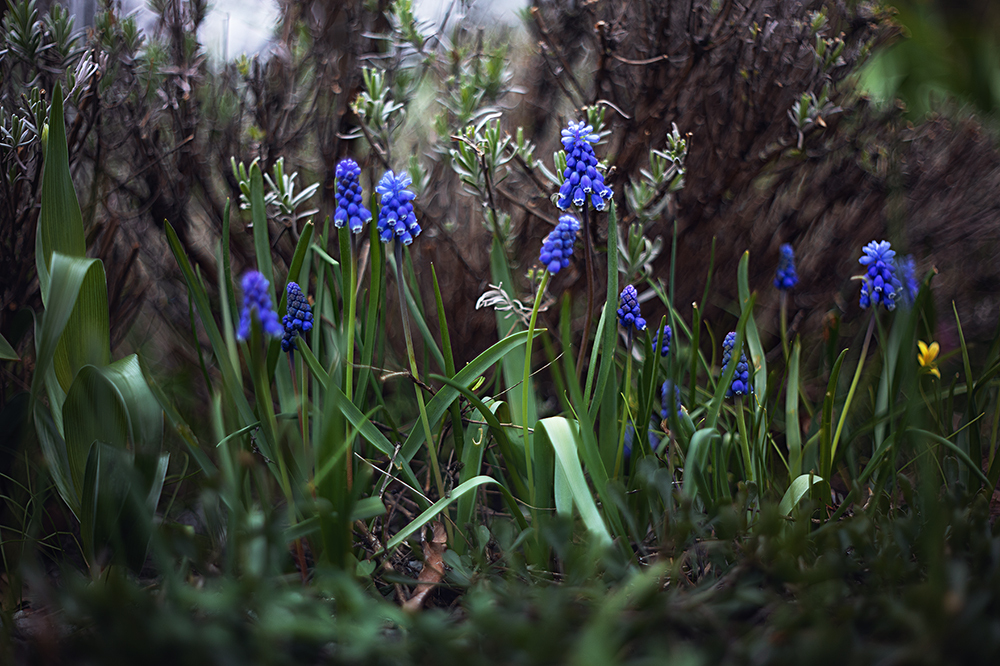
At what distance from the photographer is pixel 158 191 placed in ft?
8.16

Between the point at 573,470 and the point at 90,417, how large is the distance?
4.02ft

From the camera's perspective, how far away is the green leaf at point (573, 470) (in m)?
1.31

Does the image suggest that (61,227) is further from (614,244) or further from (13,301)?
(614,244)

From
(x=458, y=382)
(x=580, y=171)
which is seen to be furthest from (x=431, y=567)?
(x=580, y=171)

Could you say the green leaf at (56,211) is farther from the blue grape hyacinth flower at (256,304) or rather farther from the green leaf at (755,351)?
the green leaf at (755,351)

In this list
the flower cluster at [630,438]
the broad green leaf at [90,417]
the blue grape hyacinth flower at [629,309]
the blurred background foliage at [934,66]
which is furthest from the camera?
the blurred background foliage at [934,66]

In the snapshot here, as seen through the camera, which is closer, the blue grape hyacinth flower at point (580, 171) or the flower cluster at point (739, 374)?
the blue grape hyacinth flower at point (580, 171)

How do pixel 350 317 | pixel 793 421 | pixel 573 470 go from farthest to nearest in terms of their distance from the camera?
pixel 793 421
pixel 350 317
pixel 573 470

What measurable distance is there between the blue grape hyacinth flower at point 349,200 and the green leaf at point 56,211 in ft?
2.39

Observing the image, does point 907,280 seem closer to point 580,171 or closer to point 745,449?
point 745,449

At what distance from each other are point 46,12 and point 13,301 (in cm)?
133

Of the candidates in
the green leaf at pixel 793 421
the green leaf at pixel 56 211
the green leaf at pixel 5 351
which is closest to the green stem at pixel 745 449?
the green leaf at pixel 793 421

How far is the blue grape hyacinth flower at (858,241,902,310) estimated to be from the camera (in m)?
Result: 1.81

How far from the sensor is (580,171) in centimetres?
164
